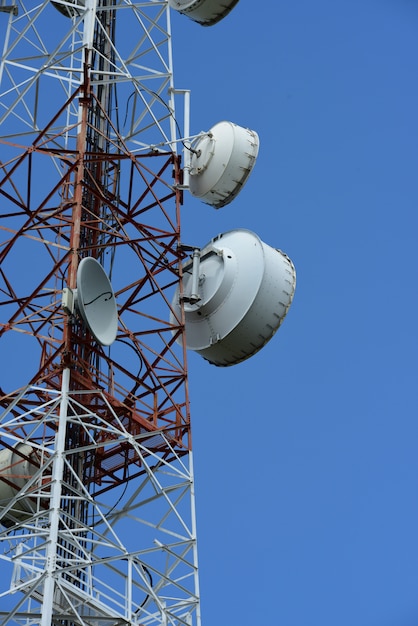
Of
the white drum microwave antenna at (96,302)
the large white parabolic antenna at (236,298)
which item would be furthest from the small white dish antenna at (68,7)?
the white drum microwave antenna at (96,302)

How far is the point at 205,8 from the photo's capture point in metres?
43.9

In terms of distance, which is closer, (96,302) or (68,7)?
(96,302)

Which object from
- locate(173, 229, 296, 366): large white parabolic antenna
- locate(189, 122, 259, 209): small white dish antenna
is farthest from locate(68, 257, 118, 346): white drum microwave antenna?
locate(189, 122, 259, 209): small white dish antenna

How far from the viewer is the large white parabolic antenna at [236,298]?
127 feet

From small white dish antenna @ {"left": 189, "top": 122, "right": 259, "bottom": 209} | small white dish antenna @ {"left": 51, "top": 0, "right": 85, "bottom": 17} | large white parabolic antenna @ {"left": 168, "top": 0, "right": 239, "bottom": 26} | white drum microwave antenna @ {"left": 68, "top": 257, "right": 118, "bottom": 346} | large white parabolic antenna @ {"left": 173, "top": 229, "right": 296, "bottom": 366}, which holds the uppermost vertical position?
small white dish antenna @ {"left": 51, "top": 0, "right": 85, "bottom": 17}

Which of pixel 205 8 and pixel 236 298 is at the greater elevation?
pixel 205 8

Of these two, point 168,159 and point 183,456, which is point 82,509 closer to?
point 183,456

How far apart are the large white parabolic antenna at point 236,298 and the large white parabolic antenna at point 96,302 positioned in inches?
169

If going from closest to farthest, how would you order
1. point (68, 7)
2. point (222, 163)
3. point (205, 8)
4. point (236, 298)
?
point (236, 298) < point (222, 163) < point (205, 8) < point (68, 7)

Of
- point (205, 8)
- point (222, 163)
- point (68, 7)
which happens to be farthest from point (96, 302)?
point (68, 7)

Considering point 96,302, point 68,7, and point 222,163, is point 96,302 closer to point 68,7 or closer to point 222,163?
point 222,163

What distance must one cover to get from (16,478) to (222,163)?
1028 centimetres

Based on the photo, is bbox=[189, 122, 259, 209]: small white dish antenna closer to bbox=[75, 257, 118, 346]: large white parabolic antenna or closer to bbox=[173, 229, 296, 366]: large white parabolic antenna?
bbox=[173, 229, 296, 366]: large white parabolic antenna

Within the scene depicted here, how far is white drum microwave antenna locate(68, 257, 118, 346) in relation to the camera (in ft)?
113
